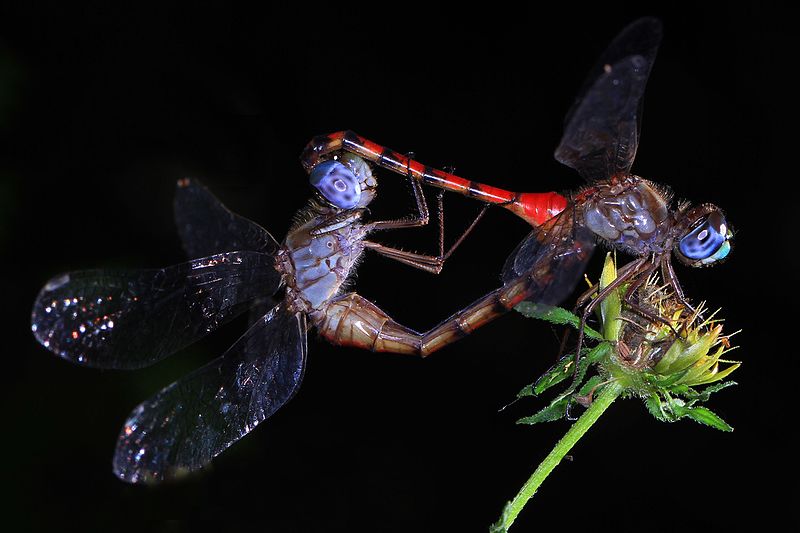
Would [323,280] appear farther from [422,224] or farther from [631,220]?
[631,220]

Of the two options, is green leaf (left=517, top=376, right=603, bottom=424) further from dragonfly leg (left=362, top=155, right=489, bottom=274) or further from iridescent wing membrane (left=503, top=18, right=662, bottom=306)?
dragonfly leg (left=362, top=155, right=489, bottom=274)

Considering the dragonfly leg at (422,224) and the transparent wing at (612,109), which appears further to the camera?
the dragonfly leg at (422,224)

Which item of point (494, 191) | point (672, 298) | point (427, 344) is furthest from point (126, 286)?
point (672, 298)

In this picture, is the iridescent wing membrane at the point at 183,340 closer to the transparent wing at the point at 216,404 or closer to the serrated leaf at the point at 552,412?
the transparent wing at the point at 216,404

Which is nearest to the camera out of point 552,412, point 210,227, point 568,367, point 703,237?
point 552,412

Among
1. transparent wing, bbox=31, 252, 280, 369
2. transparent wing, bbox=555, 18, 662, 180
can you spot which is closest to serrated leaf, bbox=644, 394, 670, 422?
transparent wing, bbox=555, 18, 662, 180

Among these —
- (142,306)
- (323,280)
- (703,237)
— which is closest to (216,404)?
(142,306)

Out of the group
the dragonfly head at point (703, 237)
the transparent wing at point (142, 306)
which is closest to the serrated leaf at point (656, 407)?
the dragonfly head at point (703, 237)
